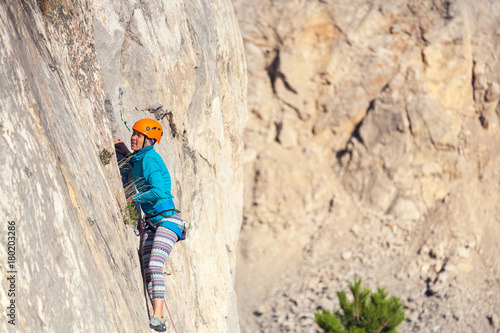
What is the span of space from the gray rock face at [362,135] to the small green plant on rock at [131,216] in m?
15.4

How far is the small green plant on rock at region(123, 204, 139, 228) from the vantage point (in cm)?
575

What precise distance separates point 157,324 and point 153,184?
1.41 metres

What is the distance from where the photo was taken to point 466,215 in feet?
68.6

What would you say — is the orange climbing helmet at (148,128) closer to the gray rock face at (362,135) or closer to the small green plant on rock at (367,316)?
the small green plant on rock at (367,316)

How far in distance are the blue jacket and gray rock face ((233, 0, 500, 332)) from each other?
50.7 feet

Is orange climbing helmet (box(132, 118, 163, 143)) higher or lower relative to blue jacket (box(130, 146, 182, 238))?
higher

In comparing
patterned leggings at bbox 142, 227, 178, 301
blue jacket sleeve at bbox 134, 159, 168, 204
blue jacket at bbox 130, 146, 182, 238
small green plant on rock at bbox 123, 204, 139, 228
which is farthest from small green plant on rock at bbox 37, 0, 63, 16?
patterned leggings at bbox 142, 227, 178, 301

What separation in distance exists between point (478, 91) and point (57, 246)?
70.1 feet

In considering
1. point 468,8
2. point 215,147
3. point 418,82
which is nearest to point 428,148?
point 418,82

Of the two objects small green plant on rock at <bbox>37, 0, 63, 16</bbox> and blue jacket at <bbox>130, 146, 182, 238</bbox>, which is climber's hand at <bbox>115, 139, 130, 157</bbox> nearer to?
blue jacket at <bbox>130, 146, 182, 238</bbox>

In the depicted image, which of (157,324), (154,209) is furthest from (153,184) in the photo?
(157,324)

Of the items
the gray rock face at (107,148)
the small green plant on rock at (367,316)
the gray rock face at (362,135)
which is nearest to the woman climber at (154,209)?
the gray rock face at (107,148)

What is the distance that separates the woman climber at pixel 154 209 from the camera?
5.68m

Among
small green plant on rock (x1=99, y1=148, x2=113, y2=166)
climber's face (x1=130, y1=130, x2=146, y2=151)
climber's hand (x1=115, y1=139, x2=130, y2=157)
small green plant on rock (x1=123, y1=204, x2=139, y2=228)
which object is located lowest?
small green plant on rock (x1=123, y1=204, x2=139, y2=228)
